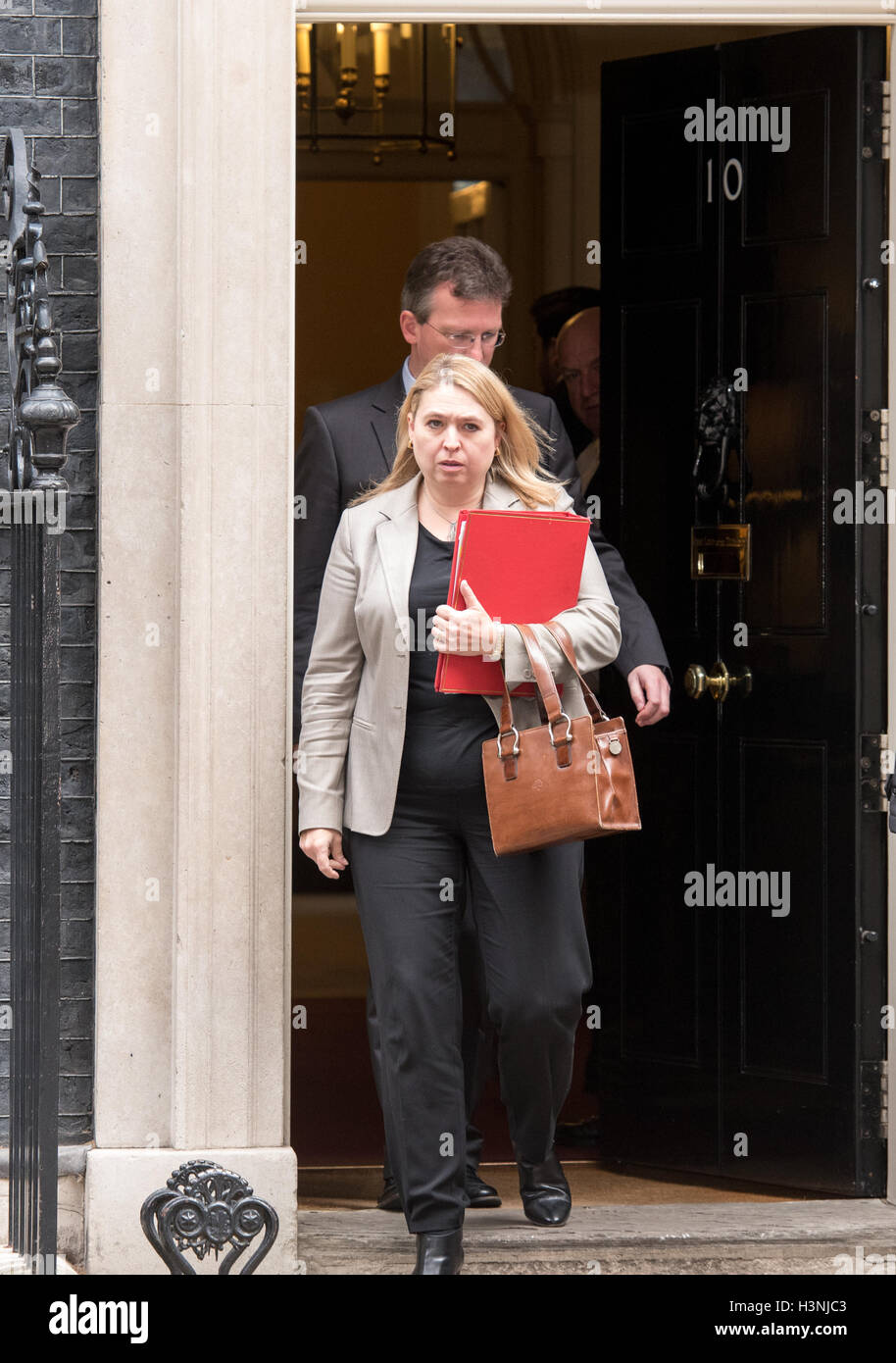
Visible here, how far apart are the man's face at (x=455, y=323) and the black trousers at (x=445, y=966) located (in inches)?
47.1

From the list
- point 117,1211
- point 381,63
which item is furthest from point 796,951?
point 381,63

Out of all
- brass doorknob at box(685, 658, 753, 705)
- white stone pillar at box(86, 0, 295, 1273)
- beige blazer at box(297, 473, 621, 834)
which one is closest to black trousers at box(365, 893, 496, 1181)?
white stone pillar at box(86, 0, 295, 1273)

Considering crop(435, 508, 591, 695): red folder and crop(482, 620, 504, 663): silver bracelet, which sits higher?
crop(435, 508, 591, 695): red folder

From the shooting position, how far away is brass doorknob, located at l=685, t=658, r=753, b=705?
5.14 meters

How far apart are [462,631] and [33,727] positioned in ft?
3.01

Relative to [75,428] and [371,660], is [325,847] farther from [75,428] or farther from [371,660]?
[75,428]

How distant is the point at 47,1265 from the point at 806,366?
3.02 m

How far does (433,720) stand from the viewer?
13.4ft

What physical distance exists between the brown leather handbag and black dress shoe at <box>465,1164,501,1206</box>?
1325 mm

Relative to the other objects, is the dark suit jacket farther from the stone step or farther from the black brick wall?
the stone step

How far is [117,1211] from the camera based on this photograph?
4461mm

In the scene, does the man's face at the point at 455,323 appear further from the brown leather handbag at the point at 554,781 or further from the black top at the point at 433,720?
the brown leather handbag at the point at 554,781

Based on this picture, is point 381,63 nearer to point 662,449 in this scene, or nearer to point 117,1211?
point 662,449

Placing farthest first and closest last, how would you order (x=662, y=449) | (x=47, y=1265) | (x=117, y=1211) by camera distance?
(x=662, y=449) < (x=117, y=1211) < (x=47, y=1265)
